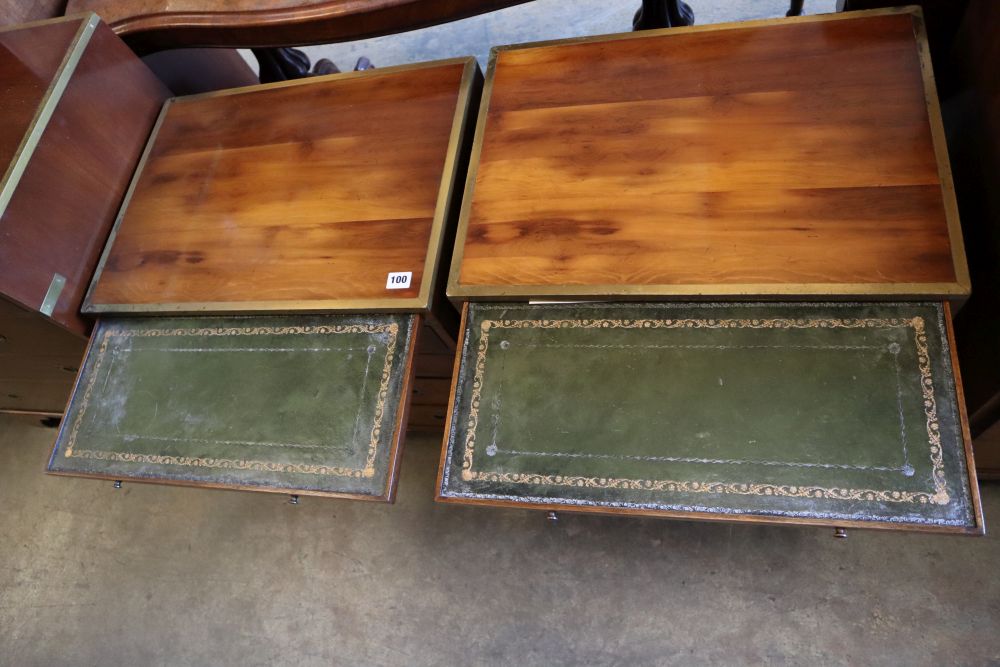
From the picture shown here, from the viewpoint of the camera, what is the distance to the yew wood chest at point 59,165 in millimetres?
1744

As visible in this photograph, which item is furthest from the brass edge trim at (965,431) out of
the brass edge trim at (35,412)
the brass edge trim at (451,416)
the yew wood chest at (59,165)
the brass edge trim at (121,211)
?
the brass edge trim at (35,412)

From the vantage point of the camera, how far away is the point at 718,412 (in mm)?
1367

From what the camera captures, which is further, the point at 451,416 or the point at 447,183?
the point at 447,183

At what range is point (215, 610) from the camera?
232cm

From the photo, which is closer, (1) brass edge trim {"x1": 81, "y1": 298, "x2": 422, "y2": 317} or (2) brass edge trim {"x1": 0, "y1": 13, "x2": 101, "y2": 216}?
(1) brass edge trim {"x1": 81, "y1": 298, "x2": 422, "y2": 317}

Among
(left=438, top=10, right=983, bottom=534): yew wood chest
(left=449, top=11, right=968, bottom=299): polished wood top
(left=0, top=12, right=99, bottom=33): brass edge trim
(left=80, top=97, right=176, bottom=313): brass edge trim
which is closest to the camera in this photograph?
(left=438, top=10, right=983, bottom=534): yew wood chest

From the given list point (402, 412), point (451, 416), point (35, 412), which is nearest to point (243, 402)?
point (402, 412)

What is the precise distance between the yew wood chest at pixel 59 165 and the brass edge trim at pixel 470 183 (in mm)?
1024

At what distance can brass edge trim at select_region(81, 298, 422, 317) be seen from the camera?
5.25 ft

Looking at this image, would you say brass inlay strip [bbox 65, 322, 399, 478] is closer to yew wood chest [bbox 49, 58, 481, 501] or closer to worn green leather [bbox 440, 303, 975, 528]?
yew wood chest [bbox 49, 58, 481, 501]

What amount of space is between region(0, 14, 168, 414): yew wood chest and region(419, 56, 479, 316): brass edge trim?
976 mm

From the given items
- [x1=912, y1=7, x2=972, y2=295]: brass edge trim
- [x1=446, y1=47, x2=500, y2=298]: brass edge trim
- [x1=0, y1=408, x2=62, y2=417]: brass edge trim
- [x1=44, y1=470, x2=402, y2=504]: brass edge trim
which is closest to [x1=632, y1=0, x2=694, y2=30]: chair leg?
[x1=446, y1=47, x2=500, y2=298]: brass edge trim

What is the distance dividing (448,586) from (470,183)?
1237 millimetres

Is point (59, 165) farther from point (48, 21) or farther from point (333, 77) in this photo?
point (333, 77)
